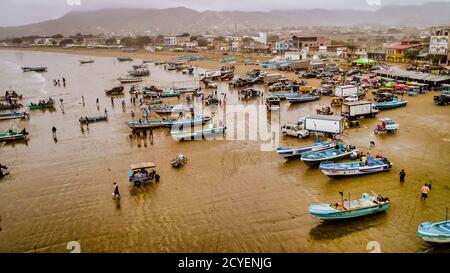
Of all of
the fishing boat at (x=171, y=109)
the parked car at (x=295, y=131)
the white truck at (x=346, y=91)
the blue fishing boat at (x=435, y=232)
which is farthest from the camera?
the white truck at (x=346, y=91)

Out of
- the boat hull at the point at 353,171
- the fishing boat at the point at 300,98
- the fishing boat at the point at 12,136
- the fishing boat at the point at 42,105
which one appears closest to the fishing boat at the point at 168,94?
the fishing boat at the point at 42,105

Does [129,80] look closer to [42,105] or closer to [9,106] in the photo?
[42,105]

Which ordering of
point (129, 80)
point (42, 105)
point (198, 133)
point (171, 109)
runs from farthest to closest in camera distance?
point (129, 80) → point (42, 105) → point (171, 109) → point (198, 133)

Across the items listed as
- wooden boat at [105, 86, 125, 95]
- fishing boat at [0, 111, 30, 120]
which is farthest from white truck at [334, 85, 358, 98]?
fishing boat at [0, 111, 30, 120]

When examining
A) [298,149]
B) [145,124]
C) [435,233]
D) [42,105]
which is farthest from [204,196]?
[42,105]

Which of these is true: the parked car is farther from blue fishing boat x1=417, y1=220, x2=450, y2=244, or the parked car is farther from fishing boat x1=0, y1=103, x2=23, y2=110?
fishing boat x1=0, y1=103, x2=23, y2=110

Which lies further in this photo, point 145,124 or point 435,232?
point 145,124

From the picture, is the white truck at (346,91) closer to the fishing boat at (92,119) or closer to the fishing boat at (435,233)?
the fishing boat at (92,119)
